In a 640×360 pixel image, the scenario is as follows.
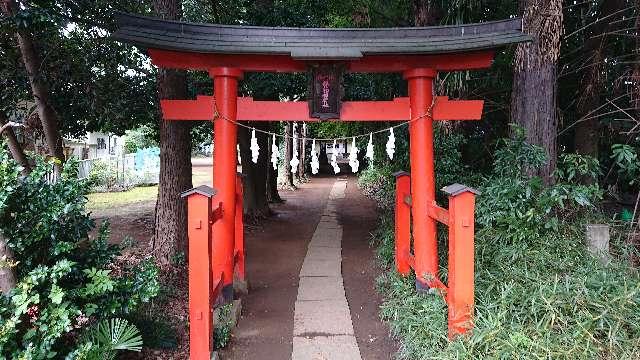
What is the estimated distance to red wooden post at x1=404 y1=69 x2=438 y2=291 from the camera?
512 centimetres

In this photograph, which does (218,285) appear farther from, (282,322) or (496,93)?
(496,93)

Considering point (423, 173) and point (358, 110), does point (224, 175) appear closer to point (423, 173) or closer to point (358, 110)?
point (358, 110)

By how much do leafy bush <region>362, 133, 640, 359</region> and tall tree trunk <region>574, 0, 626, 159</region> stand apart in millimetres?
2266

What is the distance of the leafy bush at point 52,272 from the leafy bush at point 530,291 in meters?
2.79

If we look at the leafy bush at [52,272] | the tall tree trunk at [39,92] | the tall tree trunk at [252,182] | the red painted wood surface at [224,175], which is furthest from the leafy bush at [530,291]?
the tall tree trunk at [252,182]

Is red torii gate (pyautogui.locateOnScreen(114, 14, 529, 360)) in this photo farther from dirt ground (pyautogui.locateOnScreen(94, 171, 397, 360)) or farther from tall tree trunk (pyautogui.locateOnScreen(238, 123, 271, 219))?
tall tree trunk (pyautogui.locateOnScreen(238, 123, 271, 219))

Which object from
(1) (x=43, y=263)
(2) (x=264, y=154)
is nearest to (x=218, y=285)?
(1) (x=43, y=263)

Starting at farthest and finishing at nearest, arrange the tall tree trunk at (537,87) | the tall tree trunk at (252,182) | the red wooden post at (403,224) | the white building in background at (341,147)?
the white building in background at (341,147) < the tall tree trunk at (252,182) < the red wooden post at (403,224) < the tall tree trunk at (537,87)

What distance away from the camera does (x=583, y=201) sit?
4.68m

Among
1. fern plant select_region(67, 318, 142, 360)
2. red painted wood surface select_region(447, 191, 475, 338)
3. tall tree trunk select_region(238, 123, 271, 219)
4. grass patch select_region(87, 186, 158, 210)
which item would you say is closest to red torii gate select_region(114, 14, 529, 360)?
red painted wood surface select_region(447, 191, 475, 338)

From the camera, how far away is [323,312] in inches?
215

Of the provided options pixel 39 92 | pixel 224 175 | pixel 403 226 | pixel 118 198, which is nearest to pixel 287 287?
pixel 403 226

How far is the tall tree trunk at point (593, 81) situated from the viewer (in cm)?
700

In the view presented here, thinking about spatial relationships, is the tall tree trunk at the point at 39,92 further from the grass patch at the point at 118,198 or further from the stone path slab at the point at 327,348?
the grass patch at the point at 118,198
